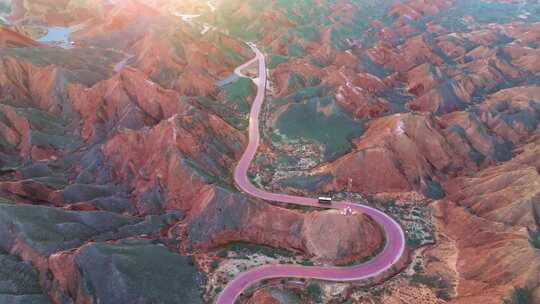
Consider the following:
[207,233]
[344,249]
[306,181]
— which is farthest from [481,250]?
[207,233]

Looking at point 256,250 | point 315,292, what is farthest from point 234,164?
point 315,292

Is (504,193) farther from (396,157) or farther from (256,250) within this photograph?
(256,250)

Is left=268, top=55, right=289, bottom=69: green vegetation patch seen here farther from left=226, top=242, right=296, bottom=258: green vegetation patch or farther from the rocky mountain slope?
left=226, top=242, right=296, bottom=258: green vegetation patch

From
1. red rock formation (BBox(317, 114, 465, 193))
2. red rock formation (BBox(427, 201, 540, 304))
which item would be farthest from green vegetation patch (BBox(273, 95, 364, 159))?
red rock formation (BBox(427, 201, 540, 304))

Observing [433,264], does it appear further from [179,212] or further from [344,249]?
[179,212]

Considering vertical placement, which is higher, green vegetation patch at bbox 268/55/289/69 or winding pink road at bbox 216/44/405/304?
green vegetation patch at bbox 268/55/289/69

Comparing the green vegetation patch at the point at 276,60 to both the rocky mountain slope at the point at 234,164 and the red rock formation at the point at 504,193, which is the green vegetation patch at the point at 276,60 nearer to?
the rocky mountain slope at the point at 234,164
